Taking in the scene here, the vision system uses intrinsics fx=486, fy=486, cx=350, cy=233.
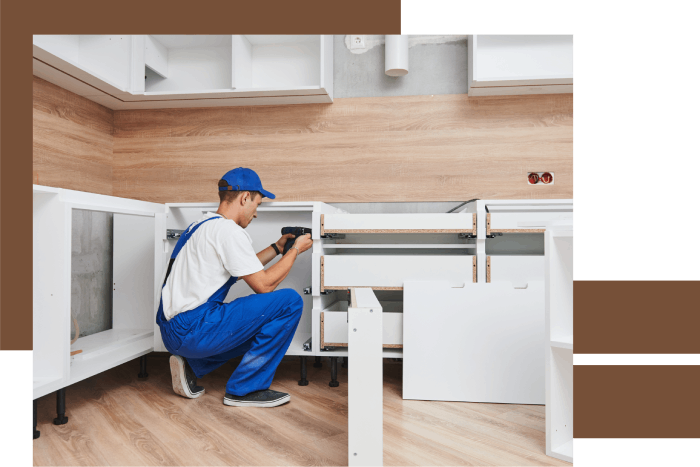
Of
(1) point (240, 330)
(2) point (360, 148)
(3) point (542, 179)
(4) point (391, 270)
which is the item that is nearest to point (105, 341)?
(1) point (240, 330)

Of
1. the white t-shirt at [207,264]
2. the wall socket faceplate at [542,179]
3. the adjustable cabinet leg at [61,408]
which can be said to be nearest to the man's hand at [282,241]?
the white t-shirt at [207,264]

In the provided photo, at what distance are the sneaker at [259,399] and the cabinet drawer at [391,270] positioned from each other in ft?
1.72

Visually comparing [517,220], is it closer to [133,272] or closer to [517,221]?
[517,221]

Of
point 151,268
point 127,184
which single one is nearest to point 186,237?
point 151,268

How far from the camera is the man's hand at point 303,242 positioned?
2.19 meters

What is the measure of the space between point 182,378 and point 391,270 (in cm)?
101

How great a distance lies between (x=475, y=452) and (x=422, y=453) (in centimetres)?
17

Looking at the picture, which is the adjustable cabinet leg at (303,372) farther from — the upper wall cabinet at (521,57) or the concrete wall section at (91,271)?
the upper wall cabinet at (521,57)

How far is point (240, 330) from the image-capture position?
197cm

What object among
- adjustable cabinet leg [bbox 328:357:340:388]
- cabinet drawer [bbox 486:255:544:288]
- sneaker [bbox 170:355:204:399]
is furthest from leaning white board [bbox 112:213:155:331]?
cabinet drawer [bbox 486:255:544:288]

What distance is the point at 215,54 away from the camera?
280cm

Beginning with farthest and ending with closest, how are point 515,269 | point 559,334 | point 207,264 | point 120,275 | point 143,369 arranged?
point 120,275
point 143,369
point 515,269
point 207,264
point 559,334

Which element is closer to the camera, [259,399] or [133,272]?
[259,399]

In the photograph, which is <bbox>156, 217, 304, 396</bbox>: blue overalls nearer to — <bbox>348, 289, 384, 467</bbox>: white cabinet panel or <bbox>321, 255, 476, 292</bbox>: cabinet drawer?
<bbox>321, 255, 476, 292</bbox>: cabinet drawer
